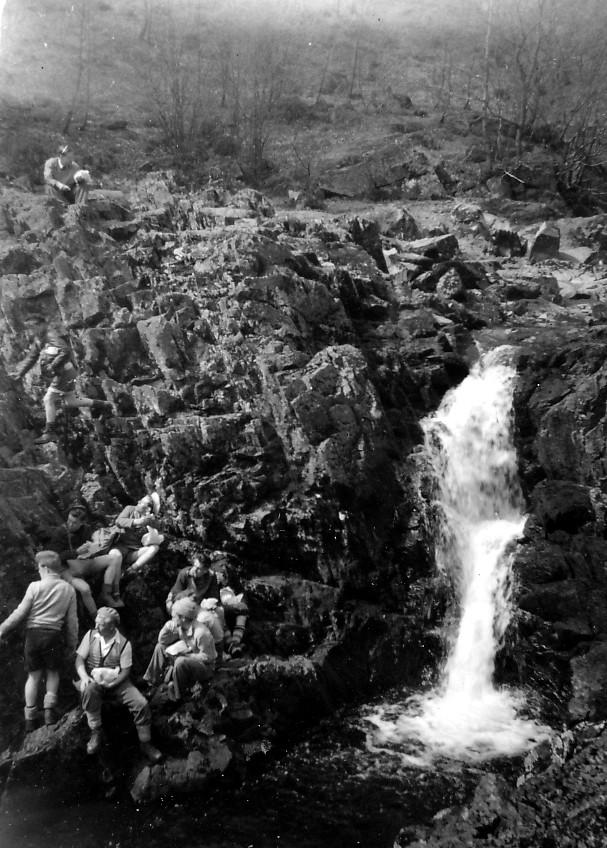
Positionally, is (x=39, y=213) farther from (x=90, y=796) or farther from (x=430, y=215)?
(x=430, y=215)

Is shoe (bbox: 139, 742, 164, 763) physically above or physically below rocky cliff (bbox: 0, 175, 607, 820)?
below

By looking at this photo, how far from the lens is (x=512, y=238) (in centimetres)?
1752

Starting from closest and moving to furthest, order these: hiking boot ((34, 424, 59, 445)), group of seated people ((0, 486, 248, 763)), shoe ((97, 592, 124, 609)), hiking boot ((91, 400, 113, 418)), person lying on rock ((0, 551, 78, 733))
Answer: group of seated people ((0, 486, 248, 763)), person lying on rock ((0, 551, 78, 733)), shoe ((97, 592, 124, 609)), hiking boot ((34, 424, 59, 445)), hiking boot ((91, 400, 113, 418))

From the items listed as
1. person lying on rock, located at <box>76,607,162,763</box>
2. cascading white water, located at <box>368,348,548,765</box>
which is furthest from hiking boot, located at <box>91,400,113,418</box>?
cascading white water, located at <box>368,348,548,765</box>

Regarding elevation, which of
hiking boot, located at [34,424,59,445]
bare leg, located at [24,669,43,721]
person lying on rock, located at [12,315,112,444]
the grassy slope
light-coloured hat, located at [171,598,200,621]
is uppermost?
the grassy slope

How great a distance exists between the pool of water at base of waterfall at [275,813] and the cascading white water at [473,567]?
0.52 m

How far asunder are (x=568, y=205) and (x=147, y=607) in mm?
20510

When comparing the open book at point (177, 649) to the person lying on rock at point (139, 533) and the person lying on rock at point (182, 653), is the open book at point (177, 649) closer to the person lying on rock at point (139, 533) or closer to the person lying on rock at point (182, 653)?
the person lying on rock at point (182, 653)

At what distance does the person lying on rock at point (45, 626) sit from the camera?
6.38 meters

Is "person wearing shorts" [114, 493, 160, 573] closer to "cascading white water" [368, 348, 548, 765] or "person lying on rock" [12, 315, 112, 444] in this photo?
"person lying on rock" [12, 315, 112, 444]

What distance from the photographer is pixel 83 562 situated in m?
7.22

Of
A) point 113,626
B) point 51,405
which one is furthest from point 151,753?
point 51,405

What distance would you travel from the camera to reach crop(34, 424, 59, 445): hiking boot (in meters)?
8.94

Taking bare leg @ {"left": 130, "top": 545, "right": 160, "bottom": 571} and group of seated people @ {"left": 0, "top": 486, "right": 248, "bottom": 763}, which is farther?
bare leg @ {"left": 130, "top": 545, "right": 160, "bottom": 571}
